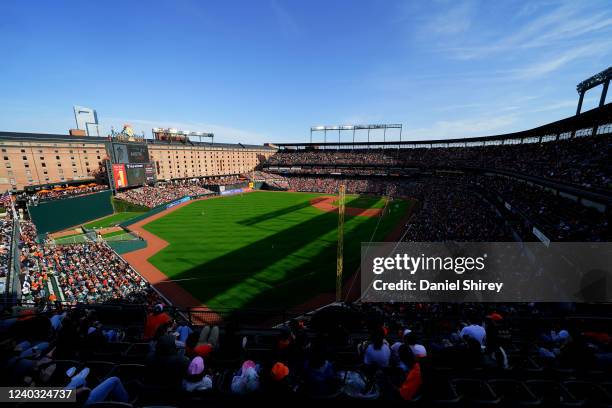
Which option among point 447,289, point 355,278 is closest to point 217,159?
point 355,278

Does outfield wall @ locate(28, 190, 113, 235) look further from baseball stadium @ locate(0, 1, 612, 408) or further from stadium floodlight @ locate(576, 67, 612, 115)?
stadium floodlight @ locate(576, 67, 612, 115)

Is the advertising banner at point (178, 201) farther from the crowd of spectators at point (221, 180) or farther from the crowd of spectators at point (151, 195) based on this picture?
the crowd of spectators at point (221, 180)

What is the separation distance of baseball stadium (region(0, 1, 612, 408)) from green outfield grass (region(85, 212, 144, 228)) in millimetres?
552

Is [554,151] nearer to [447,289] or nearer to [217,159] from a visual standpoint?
[447,289]

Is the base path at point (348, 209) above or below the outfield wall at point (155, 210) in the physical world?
below

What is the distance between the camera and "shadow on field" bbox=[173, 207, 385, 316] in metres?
19.2

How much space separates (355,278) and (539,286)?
465 inches

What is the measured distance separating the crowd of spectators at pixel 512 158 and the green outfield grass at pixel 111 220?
2142 inches

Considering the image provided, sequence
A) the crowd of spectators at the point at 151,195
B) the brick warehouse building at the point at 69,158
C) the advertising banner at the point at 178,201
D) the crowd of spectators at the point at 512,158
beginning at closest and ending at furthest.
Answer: the crowd of spectators at the point at 512,158 → the brick warehouse building at the point at 69,158 → the crowd of spectators at the point at 151,195 → the advertising banner at the point at 178,201

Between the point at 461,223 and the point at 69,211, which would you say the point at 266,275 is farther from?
the point at 69,211

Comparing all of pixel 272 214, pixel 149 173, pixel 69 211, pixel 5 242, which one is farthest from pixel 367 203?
pixel 5 242

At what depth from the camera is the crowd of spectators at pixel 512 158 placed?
22.3 meters

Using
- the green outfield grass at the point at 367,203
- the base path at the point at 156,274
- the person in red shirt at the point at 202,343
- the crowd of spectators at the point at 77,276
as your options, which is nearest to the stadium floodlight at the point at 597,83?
the green outfield grass at the point at 367,203

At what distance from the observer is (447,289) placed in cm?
1662
